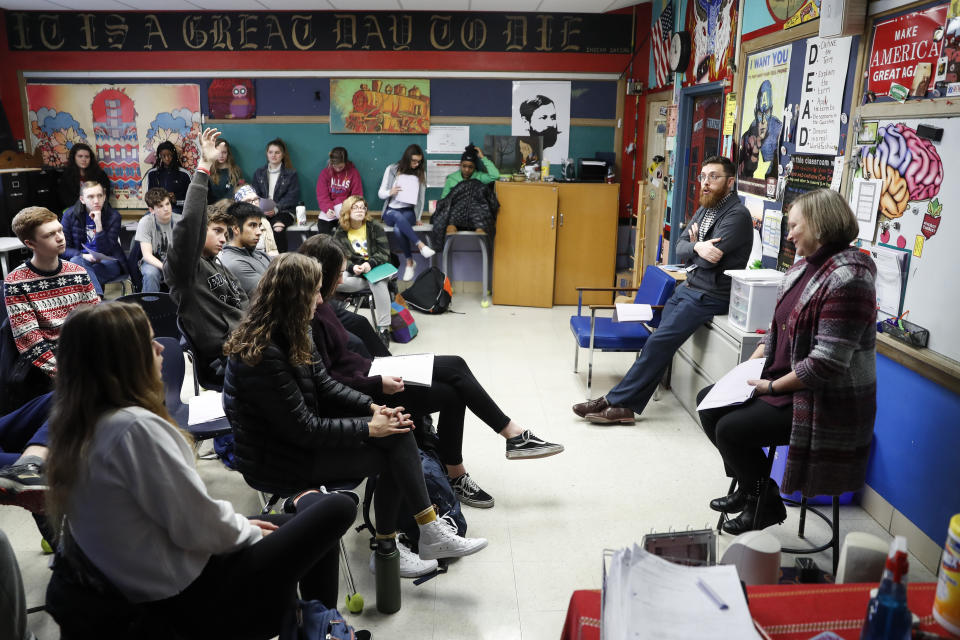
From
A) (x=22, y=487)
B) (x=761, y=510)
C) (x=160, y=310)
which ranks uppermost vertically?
(x=160, y=310)

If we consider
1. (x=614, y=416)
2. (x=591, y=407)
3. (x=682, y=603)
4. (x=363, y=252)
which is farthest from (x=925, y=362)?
(x=363, y=252)

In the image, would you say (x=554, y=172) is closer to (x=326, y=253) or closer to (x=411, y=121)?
(x=411, y=121)

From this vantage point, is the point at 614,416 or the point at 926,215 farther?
the point at 614,416

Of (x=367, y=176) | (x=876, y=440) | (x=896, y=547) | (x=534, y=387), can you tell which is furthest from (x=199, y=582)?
(x=367, y=176)

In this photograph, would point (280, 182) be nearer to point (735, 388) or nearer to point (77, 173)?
point (77, 173)

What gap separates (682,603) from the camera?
46.3 inches

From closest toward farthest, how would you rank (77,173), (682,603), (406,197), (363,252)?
(682,603) < (363,252) < (406,197) < (77,173)

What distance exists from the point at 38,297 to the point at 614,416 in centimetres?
288

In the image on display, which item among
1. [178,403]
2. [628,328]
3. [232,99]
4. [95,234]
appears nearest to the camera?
[178,403]

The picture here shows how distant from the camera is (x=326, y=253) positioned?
2.86 m

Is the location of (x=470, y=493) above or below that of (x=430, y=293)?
below

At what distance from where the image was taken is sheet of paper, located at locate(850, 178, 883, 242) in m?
2.91

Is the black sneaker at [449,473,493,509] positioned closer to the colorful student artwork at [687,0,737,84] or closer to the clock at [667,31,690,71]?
the colorful student artwork at [687,0,737,84]

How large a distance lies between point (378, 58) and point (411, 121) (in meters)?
0.70
